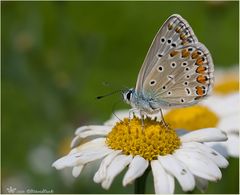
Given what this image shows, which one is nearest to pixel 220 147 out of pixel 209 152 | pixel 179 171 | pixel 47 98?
pixel 209 152

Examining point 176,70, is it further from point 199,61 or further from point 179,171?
point 179,171

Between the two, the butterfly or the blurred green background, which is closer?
the butterfly

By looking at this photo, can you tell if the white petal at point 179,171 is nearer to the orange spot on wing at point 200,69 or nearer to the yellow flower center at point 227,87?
the orange spot on wing at point 200,69

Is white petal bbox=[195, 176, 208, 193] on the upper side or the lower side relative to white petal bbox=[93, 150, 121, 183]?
lower

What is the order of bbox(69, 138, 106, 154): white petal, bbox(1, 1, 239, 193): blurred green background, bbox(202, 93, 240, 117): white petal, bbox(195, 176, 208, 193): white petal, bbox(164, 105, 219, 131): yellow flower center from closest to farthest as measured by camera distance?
bbox(195, 176, 208, 193): white petal → bbox(69, 138, 106, 154): white petal → bbox(164, 105, 219, 131): yellow flower center → bbox(202, 93, 240, 117): white petal → bbox(1, 1, 239, 193): blurred green background

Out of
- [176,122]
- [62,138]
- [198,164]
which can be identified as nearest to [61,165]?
[198,164]

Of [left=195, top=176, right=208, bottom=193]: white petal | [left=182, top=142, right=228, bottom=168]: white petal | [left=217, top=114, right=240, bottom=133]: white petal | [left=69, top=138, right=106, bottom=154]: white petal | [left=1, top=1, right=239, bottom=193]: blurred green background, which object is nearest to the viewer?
[left=182, top=142, right=228, bottom=168]: white petal

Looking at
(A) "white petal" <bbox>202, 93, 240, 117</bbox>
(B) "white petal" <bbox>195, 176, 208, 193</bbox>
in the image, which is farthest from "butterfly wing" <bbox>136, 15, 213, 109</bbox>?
(A) "white petal" <bbox>202, 93, 240, 117</bbox>

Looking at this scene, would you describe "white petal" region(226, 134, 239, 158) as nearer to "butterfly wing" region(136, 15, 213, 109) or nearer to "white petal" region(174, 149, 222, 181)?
"butterfly wing" region(136, 15, 213, 109)
